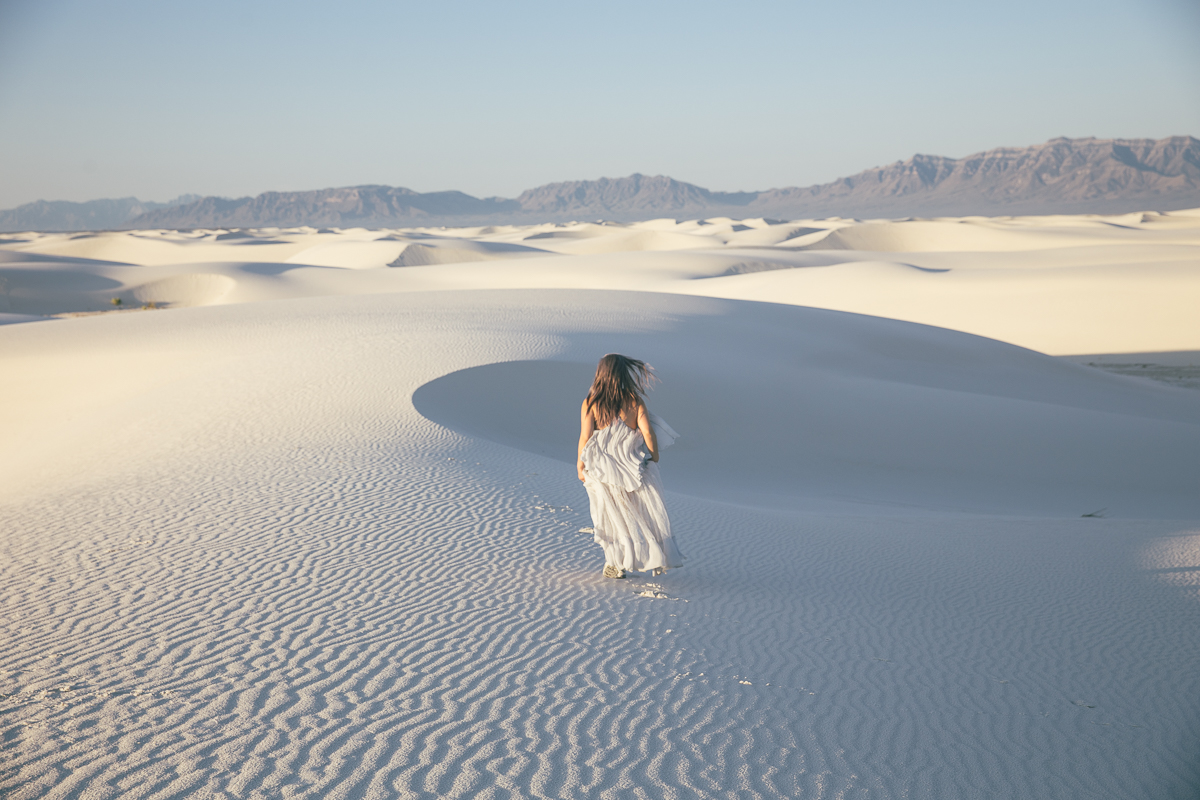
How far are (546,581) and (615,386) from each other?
1353 millimetres

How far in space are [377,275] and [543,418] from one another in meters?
32.6

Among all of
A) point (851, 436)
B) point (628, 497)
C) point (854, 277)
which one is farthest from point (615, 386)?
point (854, 277)

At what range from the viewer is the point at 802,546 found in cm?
673

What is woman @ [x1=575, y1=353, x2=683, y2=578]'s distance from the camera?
16.0 ft

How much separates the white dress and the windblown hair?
0.09 m

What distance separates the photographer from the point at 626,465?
4.91 metres

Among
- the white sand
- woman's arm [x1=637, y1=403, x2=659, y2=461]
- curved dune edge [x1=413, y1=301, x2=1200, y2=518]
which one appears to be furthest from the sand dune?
woman's arm [x1=637, y1=403, x2=659, y2=461]

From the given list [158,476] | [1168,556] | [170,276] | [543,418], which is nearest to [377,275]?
[170,276]

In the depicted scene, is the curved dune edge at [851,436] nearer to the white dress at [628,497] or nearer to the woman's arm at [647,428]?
the white dress at [628,497]

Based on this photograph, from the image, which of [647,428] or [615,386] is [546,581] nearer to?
[647,428]

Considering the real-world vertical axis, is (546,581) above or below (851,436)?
above

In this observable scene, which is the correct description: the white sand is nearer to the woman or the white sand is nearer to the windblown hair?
the woman

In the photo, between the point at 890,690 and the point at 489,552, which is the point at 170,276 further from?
the point at 890,690

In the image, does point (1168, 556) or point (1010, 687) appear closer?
point (1010, 687)
